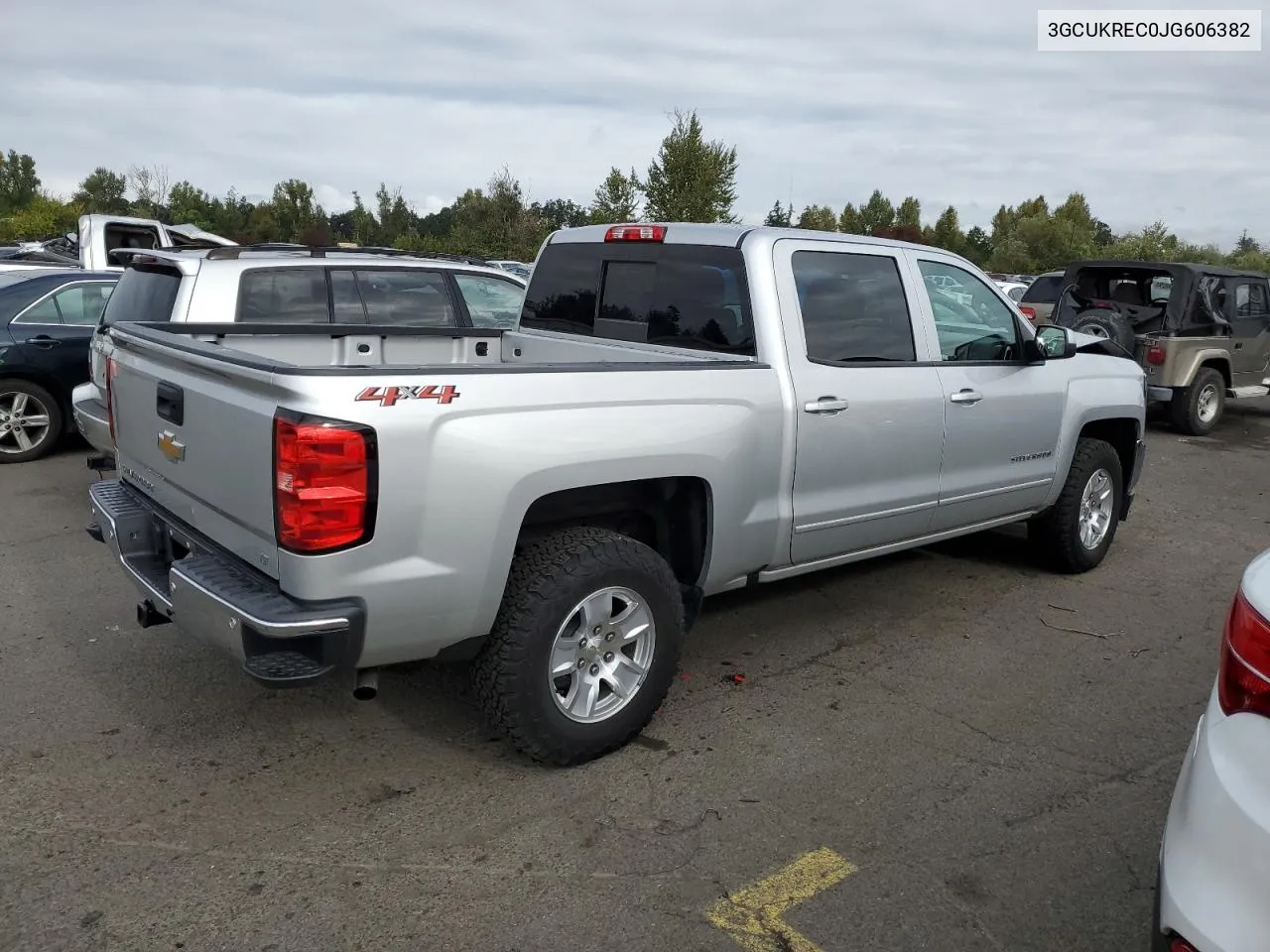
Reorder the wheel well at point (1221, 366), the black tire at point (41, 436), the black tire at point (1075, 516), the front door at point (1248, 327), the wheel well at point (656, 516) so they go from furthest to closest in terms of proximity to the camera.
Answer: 1. the front door at point (1248, 327)
2. the wheel well at point (1221, 366)
3. the black tire at point (41, 436)
4. the black tire at point (1075, 516)
5. the wheel well at point (656, 516)

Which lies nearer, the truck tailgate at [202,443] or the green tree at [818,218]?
the truck tailgate at [202,443]

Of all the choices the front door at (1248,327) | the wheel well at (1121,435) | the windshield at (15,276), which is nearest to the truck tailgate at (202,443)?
the wheel well at (1121,435)

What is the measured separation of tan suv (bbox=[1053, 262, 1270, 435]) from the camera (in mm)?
11102

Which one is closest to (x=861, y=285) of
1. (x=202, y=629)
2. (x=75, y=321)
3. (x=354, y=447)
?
(x=354, y=447)

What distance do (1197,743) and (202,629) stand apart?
8.87 ft

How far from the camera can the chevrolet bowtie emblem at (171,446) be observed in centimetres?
342

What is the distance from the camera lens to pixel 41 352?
8.22 meters

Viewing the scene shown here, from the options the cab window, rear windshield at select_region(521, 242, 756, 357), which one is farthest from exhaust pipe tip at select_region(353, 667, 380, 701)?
the cab window

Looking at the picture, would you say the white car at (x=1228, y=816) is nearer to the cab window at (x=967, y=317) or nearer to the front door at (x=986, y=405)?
the front door at (x=986, y=405)

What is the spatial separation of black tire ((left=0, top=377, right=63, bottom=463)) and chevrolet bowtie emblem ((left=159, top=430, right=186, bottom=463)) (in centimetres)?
569

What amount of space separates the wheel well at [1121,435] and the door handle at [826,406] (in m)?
2.62

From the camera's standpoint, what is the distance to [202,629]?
3100mm

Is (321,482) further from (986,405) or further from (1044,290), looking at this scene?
(1044,290)

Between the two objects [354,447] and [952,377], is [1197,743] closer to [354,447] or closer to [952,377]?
[354,447]
